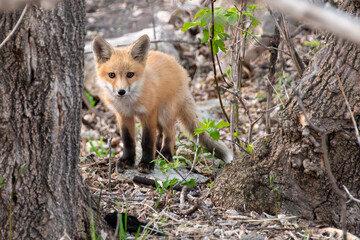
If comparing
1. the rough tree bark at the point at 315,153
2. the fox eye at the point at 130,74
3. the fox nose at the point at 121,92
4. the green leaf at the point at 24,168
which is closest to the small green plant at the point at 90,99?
the fox eye at the point at 130,74

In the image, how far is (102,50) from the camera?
3852 millimetres

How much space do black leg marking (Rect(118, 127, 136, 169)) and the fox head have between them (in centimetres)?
40

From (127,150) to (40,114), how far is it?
2.05m

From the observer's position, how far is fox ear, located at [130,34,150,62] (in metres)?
3.83

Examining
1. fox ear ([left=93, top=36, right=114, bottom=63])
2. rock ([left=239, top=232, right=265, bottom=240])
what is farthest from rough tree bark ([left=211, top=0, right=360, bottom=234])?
fox ear ([left=93, top=36, right=114, bottom=63])

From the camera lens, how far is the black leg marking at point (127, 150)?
3.80 metres

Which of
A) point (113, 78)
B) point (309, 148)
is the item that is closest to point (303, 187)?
point (309, 148)

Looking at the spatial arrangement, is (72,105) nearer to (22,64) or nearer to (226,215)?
(22,64)

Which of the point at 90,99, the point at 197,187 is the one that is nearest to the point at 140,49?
the point at 197,187

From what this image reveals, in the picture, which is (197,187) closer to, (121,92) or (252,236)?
(252,236)

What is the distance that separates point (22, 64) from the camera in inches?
69.0

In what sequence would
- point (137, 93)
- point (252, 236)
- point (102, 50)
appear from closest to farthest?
point (252, 236), point (137, 93), point (102, 50)

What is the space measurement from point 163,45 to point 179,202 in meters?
4.92

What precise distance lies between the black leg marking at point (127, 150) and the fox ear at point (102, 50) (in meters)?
0.74
